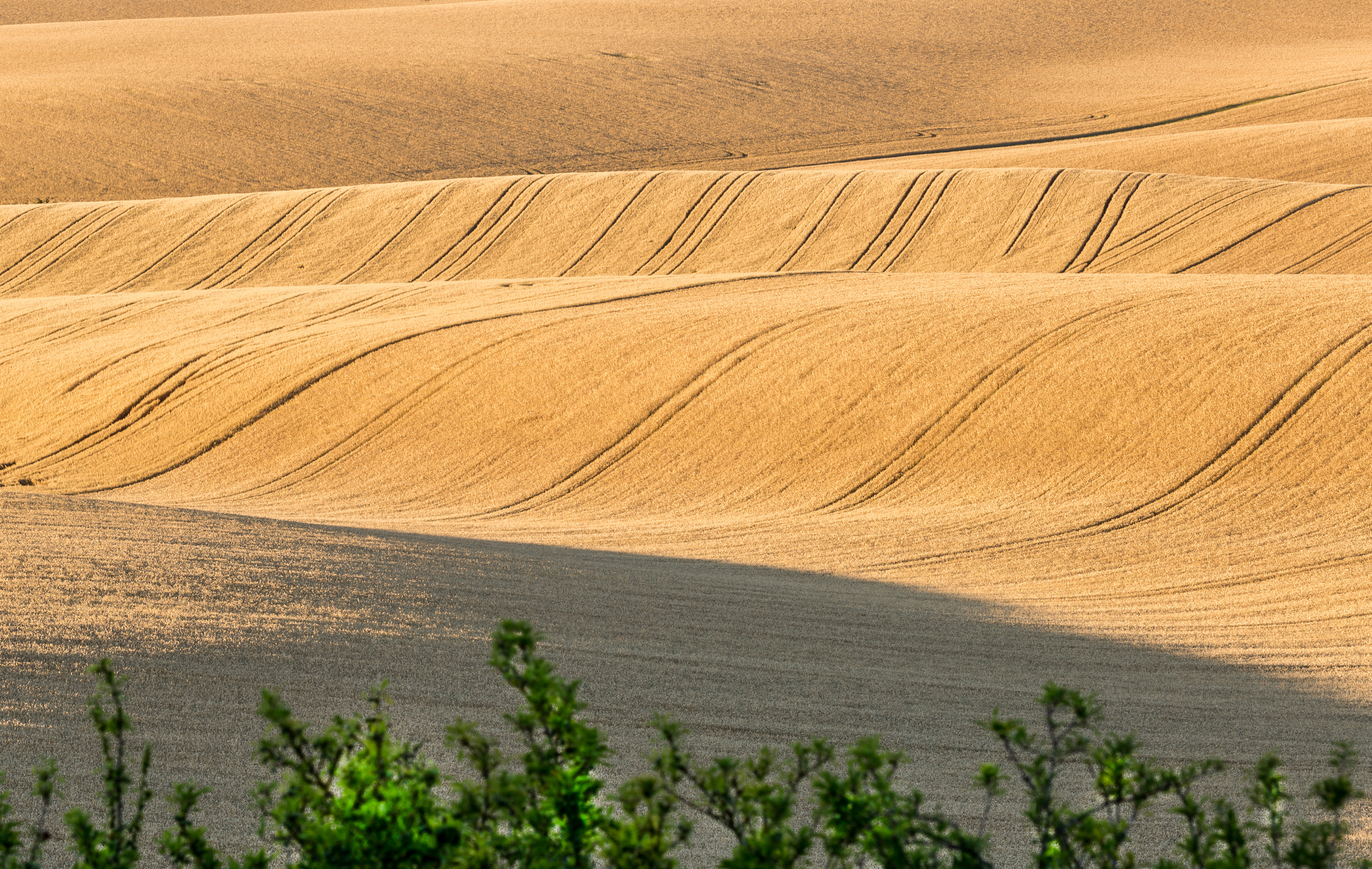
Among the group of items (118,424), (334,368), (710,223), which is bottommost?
(118,424)

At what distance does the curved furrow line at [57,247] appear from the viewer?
30906 mm

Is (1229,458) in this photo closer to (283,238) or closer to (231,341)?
(231,341)

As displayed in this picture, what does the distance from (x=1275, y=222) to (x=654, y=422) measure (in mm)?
16705

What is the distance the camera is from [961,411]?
16453 millimetres

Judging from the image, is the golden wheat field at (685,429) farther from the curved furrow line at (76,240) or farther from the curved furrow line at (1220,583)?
the curved furrow line at (76,240)

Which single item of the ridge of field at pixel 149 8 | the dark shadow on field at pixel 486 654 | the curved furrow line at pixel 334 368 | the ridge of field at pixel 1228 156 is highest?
the ridge of field at pixel 149 8

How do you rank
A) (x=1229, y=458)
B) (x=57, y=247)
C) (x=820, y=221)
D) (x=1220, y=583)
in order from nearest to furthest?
1. (x=1220, y=583)
2. (x=1229, y=458)
3. (x=820, y=221)
4. (x=57, y=247)

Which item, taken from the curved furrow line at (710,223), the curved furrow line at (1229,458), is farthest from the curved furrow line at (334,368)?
the curved furrow line at (1229,458)

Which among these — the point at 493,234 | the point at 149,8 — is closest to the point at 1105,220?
the point at 493,234

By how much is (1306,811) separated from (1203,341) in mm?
11673

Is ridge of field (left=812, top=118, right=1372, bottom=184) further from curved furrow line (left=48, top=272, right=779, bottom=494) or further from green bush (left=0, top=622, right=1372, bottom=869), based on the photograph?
green bush (left=0, top=622, right=1372, bottom=869)

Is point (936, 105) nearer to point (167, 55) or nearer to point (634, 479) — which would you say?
point (167, 55)

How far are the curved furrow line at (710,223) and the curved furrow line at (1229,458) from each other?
1483cm

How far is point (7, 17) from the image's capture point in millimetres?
83625
